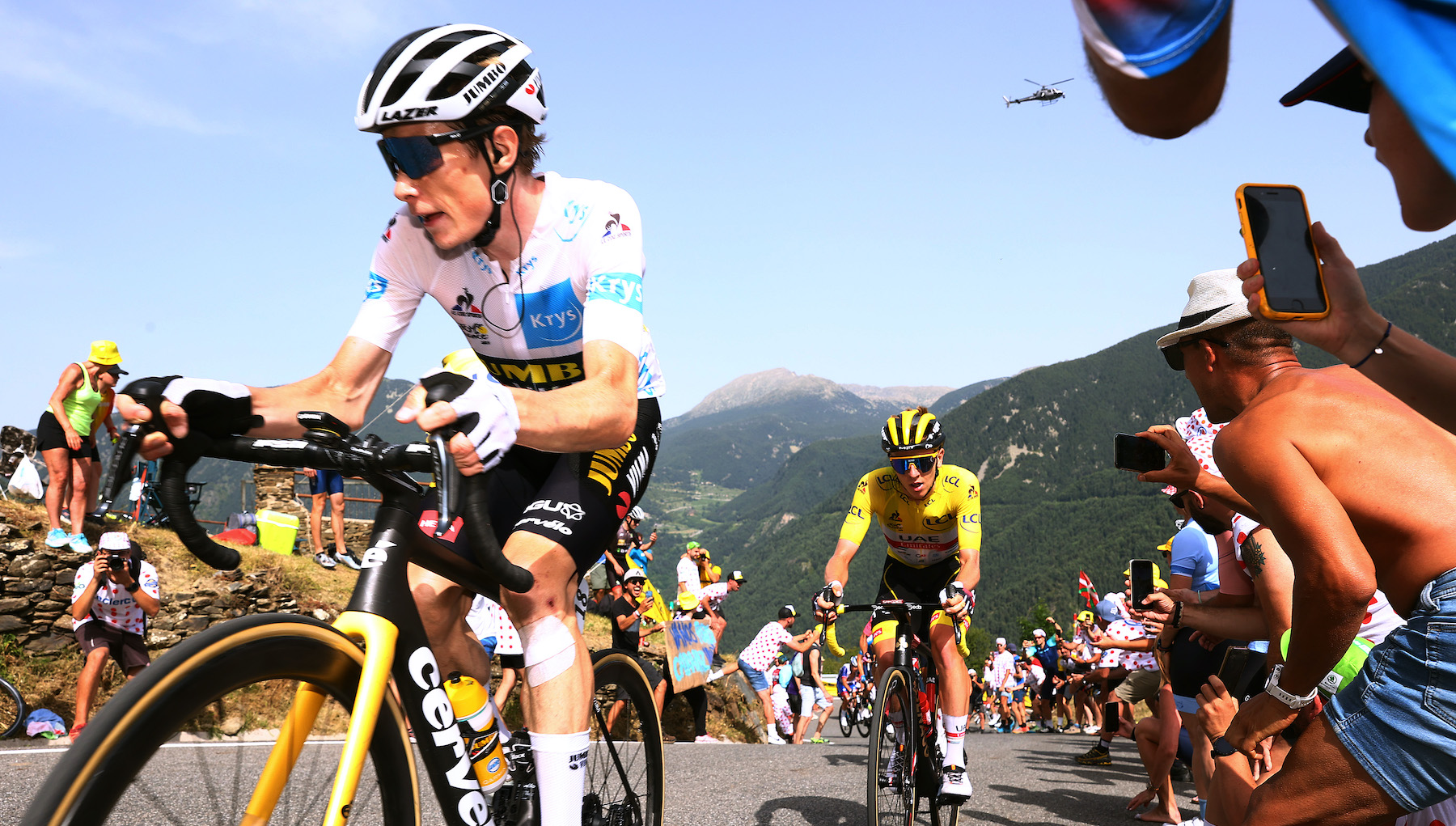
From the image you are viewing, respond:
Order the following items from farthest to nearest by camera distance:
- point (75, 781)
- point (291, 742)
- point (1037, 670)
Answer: point (1037, 670), point (291, 742), point (75, 781)

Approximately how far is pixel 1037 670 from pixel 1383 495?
969 inches

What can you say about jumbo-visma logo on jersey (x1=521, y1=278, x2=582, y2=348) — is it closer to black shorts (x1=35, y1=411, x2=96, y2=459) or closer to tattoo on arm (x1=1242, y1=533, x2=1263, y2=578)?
tattoo on arm (x1=1242, y1=533, x2=1263, y2=578)

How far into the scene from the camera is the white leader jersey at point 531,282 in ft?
8.91

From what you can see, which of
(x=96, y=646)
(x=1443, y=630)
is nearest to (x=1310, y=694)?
(x=1443, y=630)

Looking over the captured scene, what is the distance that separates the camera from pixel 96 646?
311 inches

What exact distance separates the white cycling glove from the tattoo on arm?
3059mm

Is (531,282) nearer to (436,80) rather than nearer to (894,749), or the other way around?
(436,80)

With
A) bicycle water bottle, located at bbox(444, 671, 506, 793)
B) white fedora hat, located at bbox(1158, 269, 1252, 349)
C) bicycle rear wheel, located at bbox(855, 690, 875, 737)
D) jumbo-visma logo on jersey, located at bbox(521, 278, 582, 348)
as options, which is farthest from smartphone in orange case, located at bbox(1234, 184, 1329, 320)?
bicycle rear wheel, located at bbox(855, 690, 875, 737)

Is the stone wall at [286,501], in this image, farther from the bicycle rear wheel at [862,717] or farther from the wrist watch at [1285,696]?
the wrist watch at [1285,696]

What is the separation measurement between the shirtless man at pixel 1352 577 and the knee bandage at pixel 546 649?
168 cm

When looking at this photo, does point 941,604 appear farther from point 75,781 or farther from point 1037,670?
point 1037,670

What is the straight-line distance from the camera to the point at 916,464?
621cm

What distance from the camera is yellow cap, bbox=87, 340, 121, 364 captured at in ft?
33.7

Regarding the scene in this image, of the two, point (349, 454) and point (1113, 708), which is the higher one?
point (349, 454)
